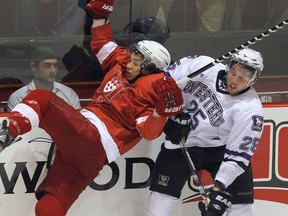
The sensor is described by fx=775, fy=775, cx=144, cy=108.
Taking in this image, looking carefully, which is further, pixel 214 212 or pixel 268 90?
pixel 268 90

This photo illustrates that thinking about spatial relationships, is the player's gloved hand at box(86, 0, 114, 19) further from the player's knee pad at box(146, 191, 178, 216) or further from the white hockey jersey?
the player's knee pad at box(146, 191, 178, 216)

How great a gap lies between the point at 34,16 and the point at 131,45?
16.0 inches

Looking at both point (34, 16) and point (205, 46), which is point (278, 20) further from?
point (34, 16)

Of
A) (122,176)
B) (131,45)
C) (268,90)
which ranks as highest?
(131,45)

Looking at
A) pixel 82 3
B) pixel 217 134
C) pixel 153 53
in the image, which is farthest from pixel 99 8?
pixel 217 134

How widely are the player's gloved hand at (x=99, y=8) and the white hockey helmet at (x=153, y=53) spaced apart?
0.18 m

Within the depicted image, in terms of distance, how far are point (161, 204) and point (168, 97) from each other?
0.48 meters

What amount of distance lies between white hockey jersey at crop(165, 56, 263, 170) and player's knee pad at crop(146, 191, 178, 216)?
0.66 feet

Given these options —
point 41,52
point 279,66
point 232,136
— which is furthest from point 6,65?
point 279,66

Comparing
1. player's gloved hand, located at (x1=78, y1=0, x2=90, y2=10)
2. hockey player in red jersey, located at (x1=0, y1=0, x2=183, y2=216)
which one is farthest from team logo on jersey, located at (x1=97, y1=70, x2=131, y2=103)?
player's gloved hand, located at (x1=78, y1=0, x2=90, y2=10)

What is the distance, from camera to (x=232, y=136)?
2.90 metres

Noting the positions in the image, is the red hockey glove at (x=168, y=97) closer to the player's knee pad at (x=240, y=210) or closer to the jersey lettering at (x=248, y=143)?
the jersey lettering at (x=248, y=143)

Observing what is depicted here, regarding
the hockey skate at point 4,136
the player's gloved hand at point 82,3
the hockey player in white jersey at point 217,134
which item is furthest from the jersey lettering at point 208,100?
the hockey skate at point 4,136

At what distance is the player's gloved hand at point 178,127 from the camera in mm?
2906
